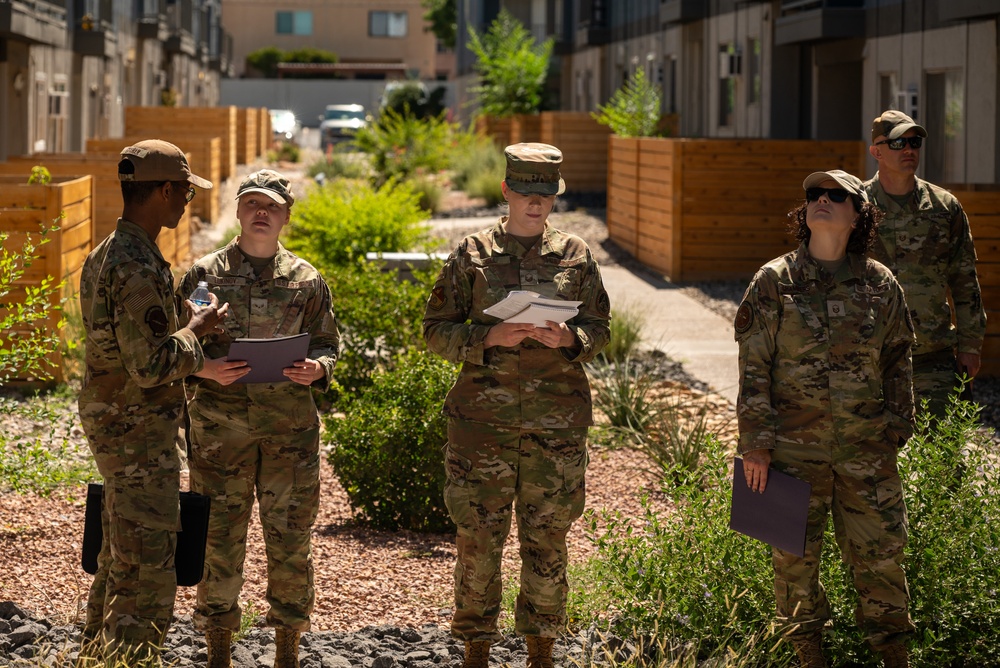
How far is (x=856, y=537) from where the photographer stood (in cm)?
459

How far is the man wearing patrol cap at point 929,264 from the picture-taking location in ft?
20.3

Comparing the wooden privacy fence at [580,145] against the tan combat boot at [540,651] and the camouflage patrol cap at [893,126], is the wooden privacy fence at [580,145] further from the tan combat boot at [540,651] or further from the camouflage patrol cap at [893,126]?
the tan combat boot at [540,651]

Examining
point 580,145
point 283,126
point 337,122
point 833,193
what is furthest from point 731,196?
point 283,126

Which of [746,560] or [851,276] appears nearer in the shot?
[851,276]

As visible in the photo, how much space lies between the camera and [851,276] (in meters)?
4.62

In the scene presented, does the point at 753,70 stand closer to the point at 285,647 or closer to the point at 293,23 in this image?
the point at 285,647

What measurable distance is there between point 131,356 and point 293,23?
7582cm

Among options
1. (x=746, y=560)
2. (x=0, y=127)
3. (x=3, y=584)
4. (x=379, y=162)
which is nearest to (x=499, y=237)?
(x=746, y=560)

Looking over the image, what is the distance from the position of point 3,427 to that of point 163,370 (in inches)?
207

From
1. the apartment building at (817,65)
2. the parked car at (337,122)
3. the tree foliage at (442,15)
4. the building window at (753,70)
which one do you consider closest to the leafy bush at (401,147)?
the apartment building at (817,65)

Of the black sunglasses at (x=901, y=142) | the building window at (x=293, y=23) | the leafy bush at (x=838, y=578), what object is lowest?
the leafy bush at (x=838, y=578)

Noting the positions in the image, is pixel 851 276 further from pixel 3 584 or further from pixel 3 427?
pixel 3 427

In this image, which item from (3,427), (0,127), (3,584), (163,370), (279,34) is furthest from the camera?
(279,34)

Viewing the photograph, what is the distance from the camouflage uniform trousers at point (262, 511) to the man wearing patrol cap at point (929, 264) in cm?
292
